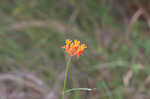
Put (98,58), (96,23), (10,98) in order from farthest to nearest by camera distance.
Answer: (96,23) < (98,58) < (10,98)

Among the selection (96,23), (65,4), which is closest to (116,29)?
(96,23)

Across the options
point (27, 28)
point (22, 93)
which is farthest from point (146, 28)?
point (22, 93)

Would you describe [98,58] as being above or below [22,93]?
above

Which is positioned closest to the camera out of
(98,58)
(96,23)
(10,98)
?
(10,98)

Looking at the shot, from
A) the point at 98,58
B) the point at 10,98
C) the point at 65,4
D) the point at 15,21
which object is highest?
the point at 65,4

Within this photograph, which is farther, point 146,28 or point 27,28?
point 146,28

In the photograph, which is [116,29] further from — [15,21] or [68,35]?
[15,21]

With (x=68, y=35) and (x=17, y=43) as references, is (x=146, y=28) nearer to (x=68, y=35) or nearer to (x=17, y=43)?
(x=68, y=35)
